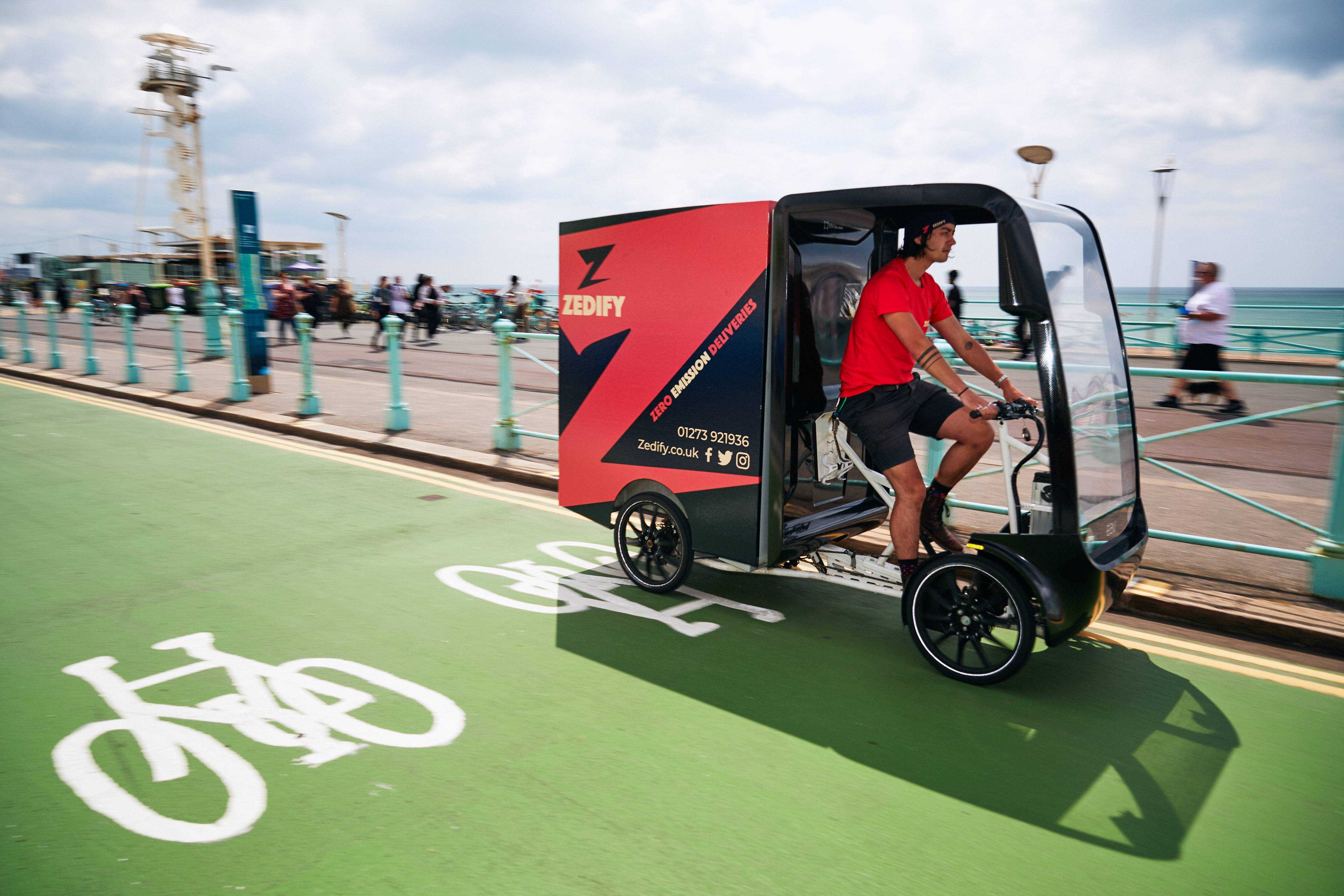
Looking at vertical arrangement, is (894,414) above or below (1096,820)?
above

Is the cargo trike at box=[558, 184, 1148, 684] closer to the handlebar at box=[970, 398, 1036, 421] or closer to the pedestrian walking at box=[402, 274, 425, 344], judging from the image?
the handlebar at box=[970, 398, 1036, 421]

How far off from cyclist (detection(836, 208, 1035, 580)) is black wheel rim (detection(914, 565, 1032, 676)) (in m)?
0.21

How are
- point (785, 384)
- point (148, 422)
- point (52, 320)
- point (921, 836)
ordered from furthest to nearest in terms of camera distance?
point (52, 320) → point (148, 422) → point (785, 384) → point (921, 836)

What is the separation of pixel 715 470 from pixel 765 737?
156 centimetres

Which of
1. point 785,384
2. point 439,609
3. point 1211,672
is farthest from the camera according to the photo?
point 439,609

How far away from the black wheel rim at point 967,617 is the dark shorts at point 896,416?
63 cm

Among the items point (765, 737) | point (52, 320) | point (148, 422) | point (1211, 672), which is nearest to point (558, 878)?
point (765, 737)

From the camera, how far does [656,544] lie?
5094mm

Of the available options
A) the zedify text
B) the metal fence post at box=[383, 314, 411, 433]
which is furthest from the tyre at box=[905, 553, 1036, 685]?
the metal fence post at box=[383, 314, 411, 433]

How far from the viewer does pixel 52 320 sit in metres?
16.4

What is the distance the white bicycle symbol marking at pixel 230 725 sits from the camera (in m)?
2.91

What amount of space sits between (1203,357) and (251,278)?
44.8 feet

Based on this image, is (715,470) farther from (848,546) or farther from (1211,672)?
(1211,672)

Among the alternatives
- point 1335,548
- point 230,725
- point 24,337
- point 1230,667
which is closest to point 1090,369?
point 1230,667
